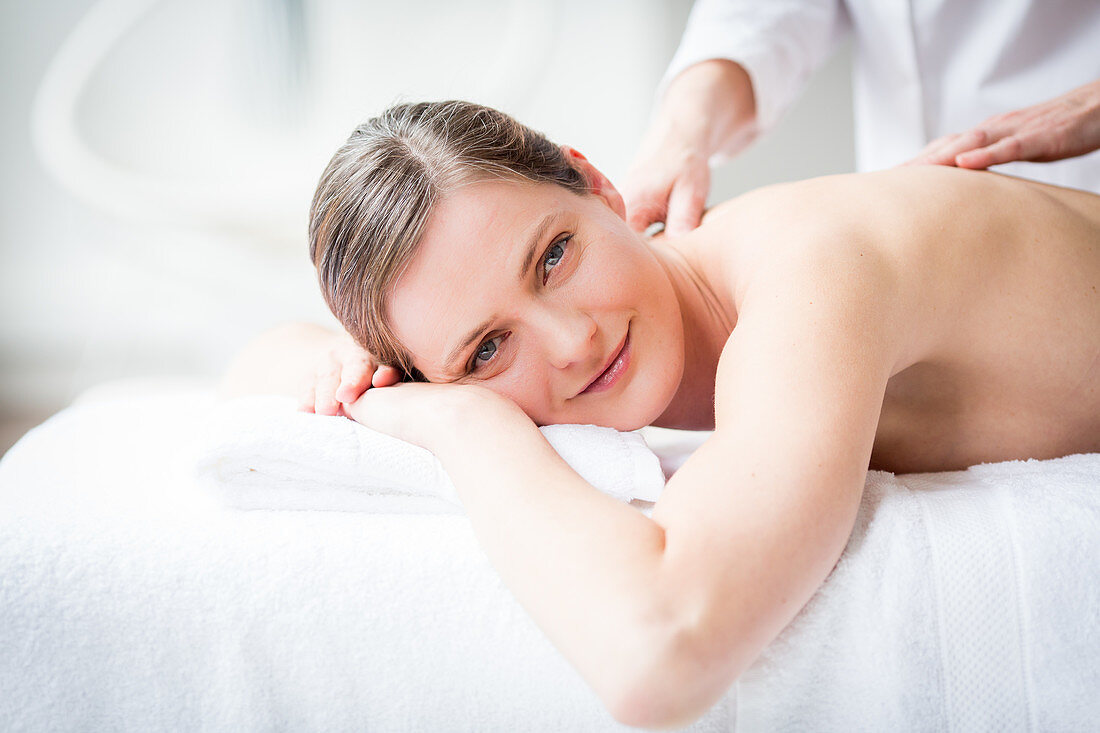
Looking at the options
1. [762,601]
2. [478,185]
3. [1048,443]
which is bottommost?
[1048,443]

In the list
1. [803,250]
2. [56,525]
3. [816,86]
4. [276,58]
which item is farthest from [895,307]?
[276,58]

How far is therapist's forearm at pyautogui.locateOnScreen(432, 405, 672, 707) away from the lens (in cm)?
55

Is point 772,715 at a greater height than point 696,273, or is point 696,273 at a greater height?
point 696,273

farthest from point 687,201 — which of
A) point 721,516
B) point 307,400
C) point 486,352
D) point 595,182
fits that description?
point 721,516

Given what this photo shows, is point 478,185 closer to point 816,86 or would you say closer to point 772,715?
point 772,715

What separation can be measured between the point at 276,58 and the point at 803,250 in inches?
69.0

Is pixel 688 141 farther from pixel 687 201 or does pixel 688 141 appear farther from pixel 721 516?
pixel 721 516

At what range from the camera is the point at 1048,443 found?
906 millimetres

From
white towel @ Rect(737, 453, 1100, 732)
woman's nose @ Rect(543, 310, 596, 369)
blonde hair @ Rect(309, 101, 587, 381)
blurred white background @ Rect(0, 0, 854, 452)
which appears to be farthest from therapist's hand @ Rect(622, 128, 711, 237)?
blurred white background @ Rect(0, 0, 854, 452)

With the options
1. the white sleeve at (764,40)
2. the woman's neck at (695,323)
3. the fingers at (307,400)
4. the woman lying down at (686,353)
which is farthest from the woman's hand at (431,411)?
the white sleeve at (764,40)

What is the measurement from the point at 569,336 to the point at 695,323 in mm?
240

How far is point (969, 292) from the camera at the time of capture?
799 mm

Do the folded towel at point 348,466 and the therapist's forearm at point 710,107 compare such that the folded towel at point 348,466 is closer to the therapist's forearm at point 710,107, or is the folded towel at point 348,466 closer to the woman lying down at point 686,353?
the woman lying down at point 686,353

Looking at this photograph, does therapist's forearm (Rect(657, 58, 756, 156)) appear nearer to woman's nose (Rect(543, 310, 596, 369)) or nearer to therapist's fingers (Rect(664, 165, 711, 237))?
therapist's fingers (Rect(664, 165, 711, 237))
